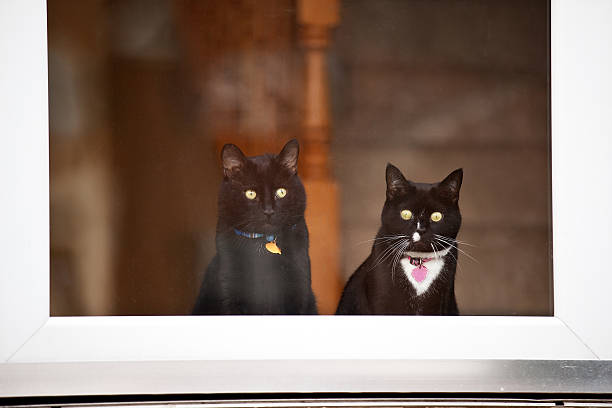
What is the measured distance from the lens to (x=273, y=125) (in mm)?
719

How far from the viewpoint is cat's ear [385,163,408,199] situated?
2.36ft

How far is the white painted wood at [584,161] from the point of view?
0.70m

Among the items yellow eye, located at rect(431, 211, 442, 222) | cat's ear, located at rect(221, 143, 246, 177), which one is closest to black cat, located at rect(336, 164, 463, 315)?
yellow eye, located at rect(431, 211, 442, 222)

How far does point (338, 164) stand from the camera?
72 cm

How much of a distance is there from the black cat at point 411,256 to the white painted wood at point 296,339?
0.03 meters

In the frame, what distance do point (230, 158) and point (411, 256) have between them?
0.34 m

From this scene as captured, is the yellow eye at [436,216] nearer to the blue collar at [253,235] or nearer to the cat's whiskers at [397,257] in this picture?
the cat's whiskers at [397,257]

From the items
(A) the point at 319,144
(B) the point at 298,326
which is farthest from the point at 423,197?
(B) the point at 298,326

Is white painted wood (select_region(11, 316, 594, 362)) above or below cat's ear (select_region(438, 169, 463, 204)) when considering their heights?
below

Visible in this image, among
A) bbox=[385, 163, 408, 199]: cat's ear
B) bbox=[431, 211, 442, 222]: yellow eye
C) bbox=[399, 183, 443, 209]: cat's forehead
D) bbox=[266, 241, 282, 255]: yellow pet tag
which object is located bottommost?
bbox=[266, 241, 282, 255]: yellow pet tag

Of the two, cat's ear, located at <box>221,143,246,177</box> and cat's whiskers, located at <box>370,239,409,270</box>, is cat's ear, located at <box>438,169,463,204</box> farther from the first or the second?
cat's ear, located at <box>221,143,246,177</box>

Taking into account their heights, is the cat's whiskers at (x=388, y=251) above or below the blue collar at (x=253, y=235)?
below

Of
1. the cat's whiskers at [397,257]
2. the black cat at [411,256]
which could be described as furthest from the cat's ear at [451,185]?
the cat's whiskers at [397,257]

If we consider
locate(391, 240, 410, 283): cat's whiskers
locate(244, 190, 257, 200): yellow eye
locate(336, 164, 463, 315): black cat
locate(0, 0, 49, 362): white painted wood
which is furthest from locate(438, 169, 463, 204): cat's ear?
locate(0, 0, 49, 362): white painted wood
